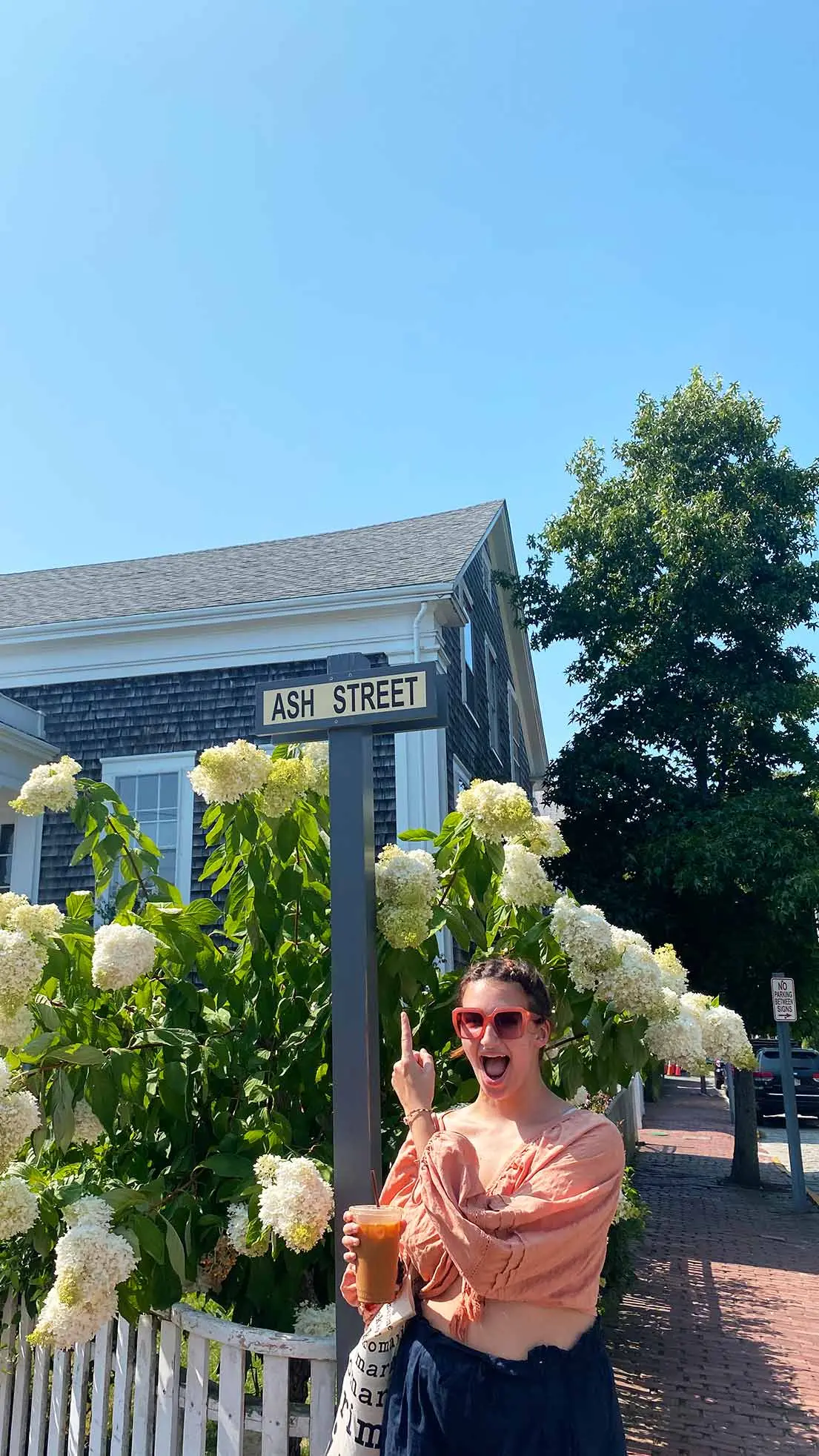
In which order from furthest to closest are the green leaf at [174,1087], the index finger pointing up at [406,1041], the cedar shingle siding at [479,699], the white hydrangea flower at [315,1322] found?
the cedar shingle siding at [479,699] → the green leaf at [174,1087] → the white hydrangea flower at [315,1322] → the index finger pointing up at [406,1041]

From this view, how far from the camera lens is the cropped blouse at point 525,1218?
6.40 ft

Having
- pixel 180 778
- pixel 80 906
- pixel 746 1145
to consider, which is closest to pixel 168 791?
pixel 180 778

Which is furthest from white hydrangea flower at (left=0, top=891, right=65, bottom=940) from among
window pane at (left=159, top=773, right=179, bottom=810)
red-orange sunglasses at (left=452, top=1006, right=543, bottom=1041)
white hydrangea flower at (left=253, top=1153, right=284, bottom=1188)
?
window pane at (left=159, top=773, right=179, bottom=810)

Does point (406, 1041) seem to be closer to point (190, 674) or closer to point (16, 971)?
point (16, 971)

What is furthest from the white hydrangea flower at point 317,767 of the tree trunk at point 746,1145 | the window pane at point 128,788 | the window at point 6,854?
the tree trunk at point 746,1145

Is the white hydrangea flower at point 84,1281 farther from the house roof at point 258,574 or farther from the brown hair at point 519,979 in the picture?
the house roof at point 258,574

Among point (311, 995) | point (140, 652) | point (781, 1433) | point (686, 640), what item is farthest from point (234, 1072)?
point (686, 640)

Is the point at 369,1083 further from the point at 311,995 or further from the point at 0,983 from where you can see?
the point at 0,983

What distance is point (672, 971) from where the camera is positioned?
3.46 meters

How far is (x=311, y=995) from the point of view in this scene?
3449 mm

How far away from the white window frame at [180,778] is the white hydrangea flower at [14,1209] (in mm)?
7216

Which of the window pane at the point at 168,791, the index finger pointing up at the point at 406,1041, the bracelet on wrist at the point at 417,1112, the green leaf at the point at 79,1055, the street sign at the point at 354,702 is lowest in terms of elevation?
the bracelet on wrist at the point at 417,1112

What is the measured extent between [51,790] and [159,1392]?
184cm

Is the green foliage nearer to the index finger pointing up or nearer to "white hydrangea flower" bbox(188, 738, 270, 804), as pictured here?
"white hydrangea flower" bbox(188, 738, 270, 804)
